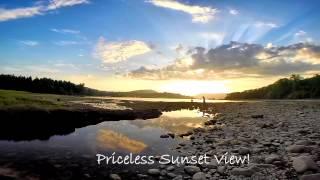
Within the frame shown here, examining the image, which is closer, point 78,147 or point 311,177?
point 311,177

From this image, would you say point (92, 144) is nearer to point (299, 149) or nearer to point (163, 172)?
point (163, 172)

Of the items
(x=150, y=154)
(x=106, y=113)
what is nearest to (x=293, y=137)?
(x=150, y=154)

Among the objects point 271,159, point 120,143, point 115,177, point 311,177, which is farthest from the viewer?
point 120,143

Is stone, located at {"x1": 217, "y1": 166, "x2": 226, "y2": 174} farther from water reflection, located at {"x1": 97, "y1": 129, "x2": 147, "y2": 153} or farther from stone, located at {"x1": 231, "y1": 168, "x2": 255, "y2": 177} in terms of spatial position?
water reflection, located at {"x1": 97, "y1": 129, "x2": 147, "y2": 153}

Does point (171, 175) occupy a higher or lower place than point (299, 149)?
lower

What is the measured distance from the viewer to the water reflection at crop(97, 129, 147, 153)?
67.6 ft

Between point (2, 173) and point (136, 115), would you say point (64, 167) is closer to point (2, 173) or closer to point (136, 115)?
point (2, 173)

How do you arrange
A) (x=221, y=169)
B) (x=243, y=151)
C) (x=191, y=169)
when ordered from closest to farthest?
1. (x=221, y=169)
2. (x=191, y=169)
3. (x=243, y=151)

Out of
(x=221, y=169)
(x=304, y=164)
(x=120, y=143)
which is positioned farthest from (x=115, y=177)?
(x=120, y=143)

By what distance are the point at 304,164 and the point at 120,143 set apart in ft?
43.0

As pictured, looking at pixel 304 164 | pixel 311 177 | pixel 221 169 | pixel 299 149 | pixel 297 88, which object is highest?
pixel 297 88

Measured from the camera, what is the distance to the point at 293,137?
20594 millimetres

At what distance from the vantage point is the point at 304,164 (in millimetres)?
13070

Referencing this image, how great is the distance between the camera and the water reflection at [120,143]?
67.6 feet
